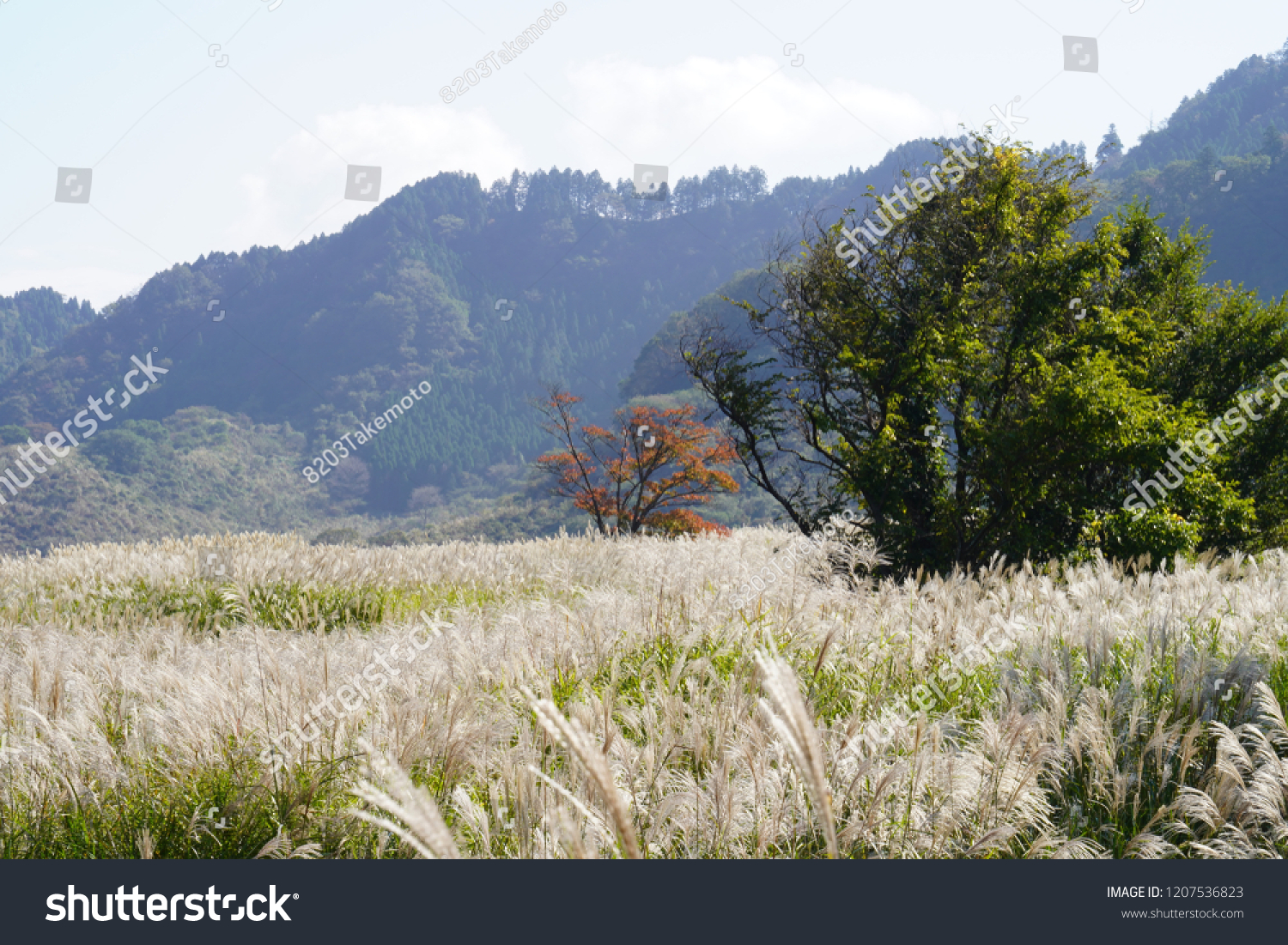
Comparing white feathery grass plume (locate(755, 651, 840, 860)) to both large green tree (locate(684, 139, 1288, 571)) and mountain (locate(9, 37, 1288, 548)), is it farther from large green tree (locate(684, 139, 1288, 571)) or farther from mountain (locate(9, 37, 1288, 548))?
mountain (locate(9, 37, 1288, 548))

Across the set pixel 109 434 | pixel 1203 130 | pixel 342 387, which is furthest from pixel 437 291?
pixel 1203 130

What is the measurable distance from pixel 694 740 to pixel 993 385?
9.70 meters

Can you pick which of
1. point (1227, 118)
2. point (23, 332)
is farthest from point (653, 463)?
point (23, 332)

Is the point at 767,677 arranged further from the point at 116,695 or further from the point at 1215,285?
the point at 1215,285

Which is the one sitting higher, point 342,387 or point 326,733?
point 342,387

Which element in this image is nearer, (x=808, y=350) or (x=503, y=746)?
(x=503, y=746)

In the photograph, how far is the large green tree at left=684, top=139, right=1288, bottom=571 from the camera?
9.35m

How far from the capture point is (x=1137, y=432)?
29.2ft

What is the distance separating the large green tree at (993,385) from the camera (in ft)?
30.7

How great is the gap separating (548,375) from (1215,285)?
158 m

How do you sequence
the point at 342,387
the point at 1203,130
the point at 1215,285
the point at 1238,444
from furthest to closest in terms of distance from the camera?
the point at 342,387 → the point at 1203,130 → the point at 1215,285 → the point at 1238,444

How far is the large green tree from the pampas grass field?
5.12 metres

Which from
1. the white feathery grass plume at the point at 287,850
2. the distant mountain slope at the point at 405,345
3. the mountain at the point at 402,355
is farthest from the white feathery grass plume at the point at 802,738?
the distant mountain slope at the point at 405,345

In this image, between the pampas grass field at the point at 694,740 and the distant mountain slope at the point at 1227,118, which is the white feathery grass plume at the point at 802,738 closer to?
the pampas grass field at the point at 694,740
